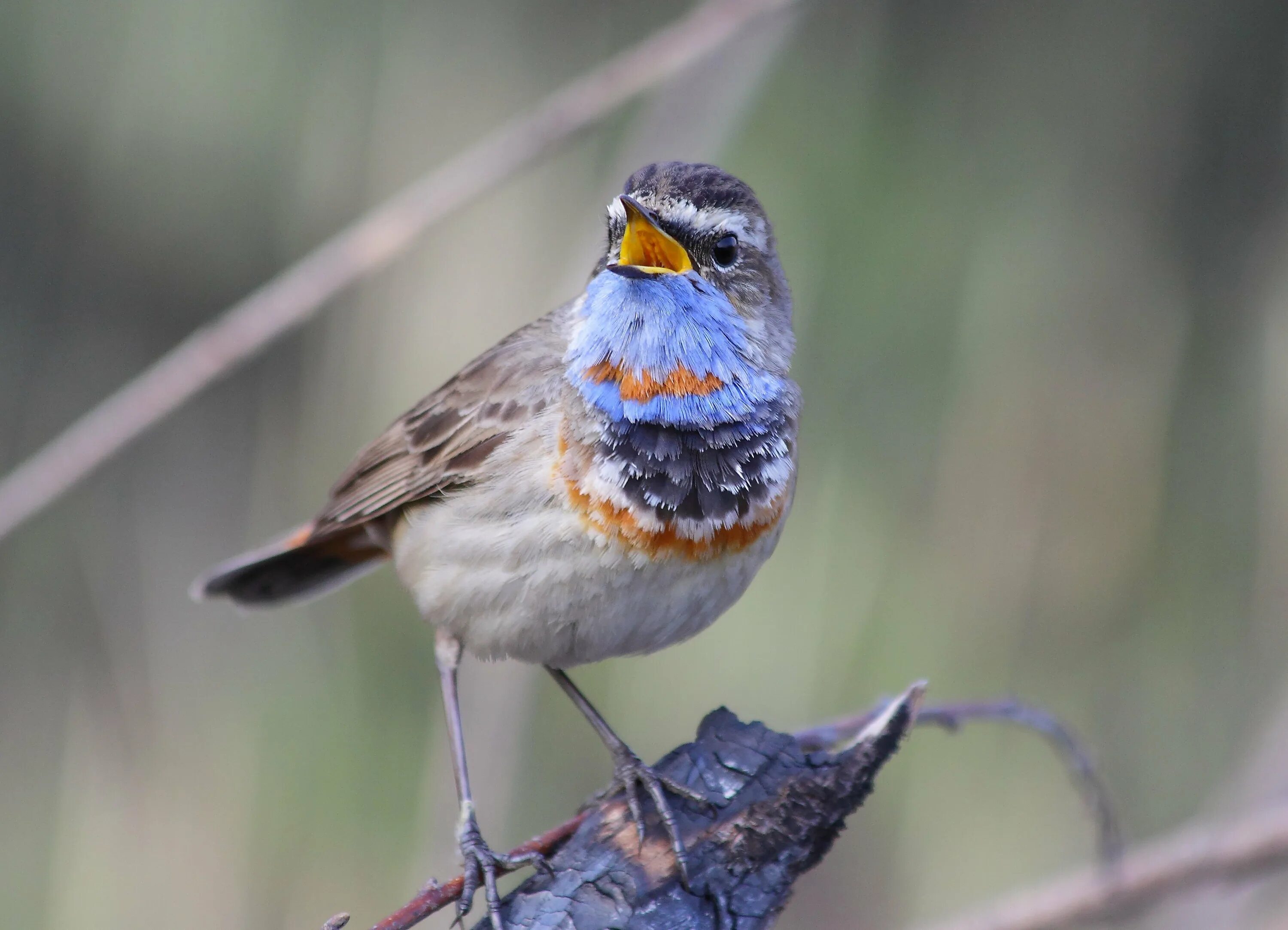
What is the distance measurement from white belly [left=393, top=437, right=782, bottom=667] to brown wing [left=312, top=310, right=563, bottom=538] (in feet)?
0.37

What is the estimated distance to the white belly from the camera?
107 inches

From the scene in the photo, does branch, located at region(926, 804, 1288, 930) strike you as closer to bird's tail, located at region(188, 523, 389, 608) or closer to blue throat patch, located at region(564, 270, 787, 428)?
blue throat patch, located at region(564, 270, 787, 428)

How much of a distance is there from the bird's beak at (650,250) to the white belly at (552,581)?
0.46m

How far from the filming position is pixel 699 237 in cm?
285

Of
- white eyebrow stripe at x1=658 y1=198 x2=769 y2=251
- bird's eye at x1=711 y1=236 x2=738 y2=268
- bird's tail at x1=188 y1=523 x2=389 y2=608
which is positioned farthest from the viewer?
bird's tail at x1=188 y1=523 x2=389 y2=608

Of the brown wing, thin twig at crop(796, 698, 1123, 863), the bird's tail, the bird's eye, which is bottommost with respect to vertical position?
thin twig at crop(796, 698, 1123, 863)

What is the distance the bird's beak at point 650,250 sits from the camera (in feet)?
9.13

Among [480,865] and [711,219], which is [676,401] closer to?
[711,219]

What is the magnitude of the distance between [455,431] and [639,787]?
104 centimetres

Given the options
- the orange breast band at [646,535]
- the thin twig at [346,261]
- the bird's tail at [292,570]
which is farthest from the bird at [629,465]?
the bird's tail at [292,570]

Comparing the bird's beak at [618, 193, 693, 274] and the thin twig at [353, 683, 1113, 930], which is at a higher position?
the bird's beak at [618, 193, 693, 274]

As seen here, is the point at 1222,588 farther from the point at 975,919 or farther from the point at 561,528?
the point at 561,528

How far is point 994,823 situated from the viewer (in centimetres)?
435

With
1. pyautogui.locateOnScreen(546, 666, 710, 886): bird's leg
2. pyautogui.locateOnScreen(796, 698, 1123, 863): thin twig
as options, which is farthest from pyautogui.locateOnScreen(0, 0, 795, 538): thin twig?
pyautogui.locateOnScreen(796, 698, 1123, 863): thin twig
